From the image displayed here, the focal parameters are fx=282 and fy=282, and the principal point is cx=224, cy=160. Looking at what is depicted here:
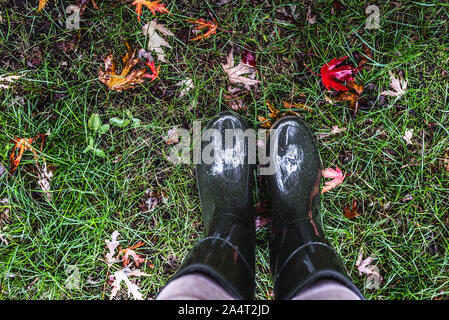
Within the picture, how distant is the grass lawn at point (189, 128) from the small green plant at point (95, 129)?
35mm

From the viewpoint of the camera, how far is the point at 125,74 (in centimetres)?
191

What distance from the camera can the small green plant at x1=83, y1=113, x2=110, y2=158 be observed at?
1.90 metres

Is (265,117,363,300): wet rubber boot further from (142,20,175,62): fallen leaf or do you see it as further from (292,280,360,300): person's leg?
(142,20,175,62): fallen leaf

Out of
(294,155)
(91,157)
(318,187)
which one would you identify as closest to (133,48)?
(91,157)

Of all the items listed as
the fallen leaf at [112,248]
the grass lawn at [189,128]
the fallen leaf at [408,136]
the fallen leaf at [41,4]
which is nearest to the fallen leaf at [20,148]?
the grass lawn at [189,128]

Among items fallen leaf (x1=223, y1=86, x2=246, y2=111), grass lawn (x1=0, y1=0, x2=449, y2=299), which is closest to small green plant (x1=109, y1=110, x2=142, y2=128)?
grass lawn (x1=0, y1=0, x2=449, y2=299)

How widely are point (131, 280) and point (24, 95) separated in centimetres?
147

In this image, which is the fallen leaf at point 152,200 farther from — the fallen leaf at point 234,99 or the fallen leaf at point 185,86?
the fallen leaf at point 234,99

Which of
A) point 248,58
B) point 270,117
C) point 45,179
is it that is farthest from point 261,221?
point 45,179

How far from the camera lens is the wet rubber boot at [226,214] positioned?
1.26 meters

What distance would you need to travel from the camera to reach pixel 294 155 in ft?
6.02

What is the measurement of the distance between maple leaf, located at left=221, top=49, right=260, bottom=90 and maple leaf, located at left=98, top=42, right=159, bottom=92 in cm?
49

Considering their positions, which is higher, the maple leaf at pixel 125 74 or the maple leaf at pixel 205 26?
the maple leaf at pixel 205 26

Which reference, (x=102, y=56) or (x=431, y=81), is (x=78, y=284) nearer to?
(x=102, y=56)
